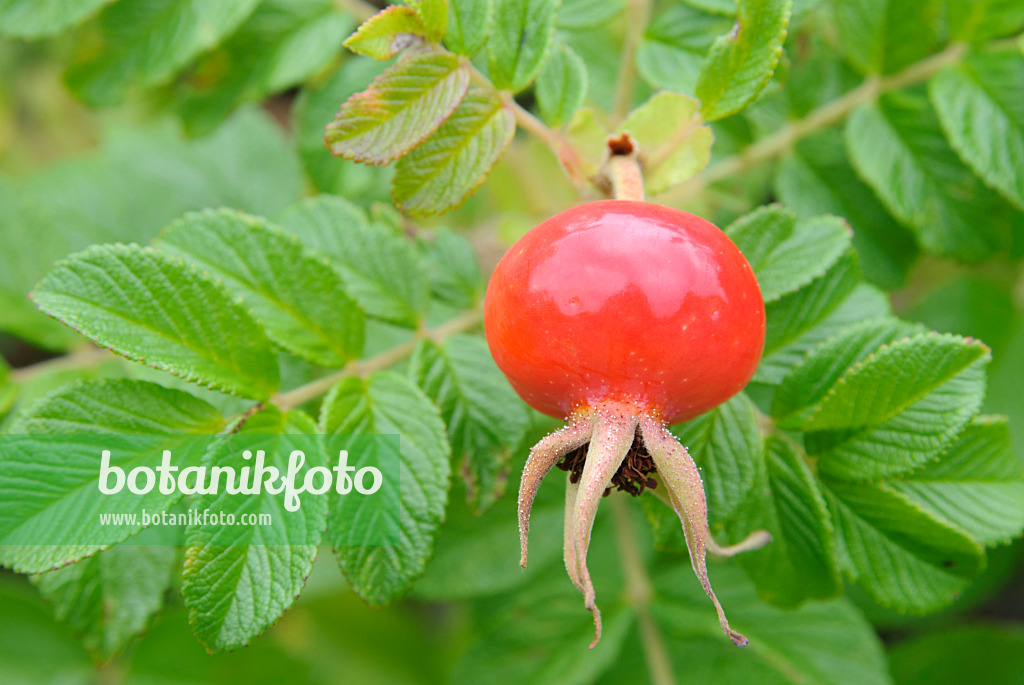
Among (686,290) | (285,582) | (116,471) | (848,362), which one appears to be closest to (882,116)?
(848,362)

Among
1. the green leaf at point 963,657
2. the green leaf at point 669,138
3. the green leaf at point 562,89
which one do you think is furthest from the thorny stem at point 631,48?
the green leaf at point 963,657

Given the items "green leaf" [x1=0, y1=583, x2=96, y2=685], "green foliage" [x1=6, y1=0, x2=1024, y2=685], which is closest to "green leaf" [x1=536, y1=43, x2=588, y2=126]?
"green foliage" [x1=6, y1=0, x2=1024, y2=685]

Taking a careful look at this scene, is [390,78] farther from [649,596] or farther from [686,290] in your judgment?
[649,596]

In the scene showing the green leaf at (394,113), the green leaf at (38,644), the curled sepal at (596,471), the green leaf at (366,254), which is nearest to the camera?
the curled sepal at (596,471)

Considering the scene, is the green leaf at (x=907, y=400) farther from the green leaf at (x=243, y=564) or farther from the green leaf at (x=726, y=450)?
the green leaf at (x=243, y=564)

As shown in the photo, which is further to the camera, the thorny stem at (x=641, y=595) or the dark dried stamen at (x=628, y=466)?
the thorny stem at (x=641, y=595)

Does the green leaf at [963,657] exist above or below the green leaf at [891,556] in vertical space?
below

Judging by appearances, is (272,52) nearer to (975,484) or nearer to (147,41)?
(147,41)
